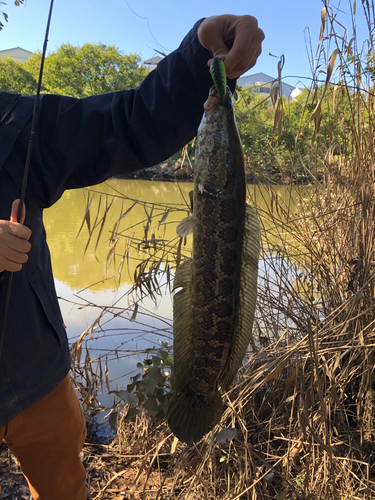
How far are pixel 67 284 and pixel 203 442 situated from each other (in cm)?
412

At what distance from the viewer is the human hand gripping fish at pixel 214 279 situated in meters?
1.11

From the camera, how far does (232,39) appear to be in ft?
4.10

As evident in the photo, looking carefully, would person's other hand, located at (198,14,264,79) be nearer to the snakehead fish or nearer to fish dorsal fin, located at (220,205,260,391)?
the snakehead fish

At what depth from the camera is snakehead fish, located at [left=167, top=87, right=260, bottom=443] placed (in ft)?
3.65

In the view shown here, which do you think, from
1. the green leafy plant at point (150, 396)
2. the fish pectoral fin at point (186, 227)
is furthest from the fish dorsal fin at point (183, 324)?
the green leafy plant at point (150, 396)

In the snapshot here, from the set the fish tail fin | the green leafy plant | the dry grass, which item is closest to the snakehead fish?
the fish tail fin

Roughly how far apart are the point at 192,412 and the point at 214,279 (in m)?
0.51

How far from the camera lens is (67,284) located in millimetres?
5734

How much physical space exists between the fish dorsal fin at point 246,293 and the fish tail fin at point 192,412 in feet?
0.31

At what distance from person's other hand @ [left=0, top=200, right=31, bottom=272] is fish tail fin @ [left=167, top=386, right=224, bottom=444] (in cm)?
74

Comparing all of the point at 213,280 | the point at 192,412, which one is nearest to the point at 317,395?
the point at 192,412

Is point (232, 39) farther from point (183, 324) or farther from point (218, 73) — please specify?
point (183, 324)

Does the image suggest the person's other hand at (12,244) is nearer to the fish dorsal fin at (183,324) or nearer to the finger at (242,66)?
the fish dorsal fin at (183,324)

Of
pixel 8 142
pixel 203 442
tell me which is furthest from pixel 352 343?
pixel 8 142
